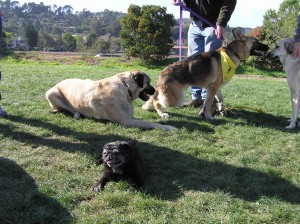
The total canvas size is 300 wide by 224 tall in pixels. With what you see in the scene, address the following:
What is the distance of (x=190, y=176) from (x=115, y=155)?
0.94 metres

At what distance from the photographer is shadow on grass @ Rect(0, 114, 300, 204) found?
3.28 metres

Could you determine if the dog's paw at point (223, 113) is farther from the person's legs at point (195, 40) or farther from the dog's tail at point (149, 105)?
the dog's tail at point (149, 105)

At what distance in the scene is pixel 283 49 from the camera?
230 inches

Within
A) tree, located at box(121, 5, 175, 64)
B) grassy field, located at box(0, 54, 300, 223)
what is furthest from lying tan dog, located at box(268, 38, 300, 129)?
tree, located at box(121, 5, 175, 64)

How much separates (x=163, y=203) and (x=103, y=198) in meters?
0.59

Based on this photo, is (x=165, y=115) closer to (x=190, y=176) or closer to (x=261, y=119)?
(x=261, y=119)

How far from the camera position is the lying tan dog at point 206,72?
19.5 feet

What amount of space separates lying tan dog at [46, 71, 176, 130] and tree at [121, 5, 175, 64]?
63.4ft

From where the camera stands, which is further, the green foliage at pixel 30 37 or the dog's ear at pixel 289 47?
the green foliage at pixel 30 37

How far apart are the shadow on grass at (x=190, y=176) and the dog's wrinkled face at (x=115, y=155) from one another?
1.29 feet

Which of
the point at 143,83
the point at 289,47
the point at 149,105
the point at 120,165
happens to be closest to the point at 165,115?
the point at 149,105

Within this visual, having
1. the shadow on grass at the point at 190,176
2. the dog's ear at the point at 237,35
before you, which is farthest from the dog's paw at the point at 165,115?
the dog's ear at the point at 237,35

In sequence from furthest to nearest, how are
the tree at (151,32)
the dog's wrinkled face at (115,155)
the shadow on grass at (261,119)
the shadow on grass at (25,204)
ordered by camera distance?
the tree at (151,32), the shadow on grass at (261,119), the dog's wrinkled face at (115,155), the shadow on grass at (25,204)

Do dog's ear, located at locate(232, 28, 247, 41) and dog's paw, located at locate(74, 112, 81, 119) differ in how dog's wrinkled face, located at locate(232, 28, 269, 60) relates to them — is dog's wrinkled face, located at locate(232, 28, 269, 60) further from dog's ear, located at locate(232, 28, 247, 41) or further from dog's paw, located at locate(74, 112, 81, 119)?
dog's paw, located at locate(74, 112, 81, 119)
